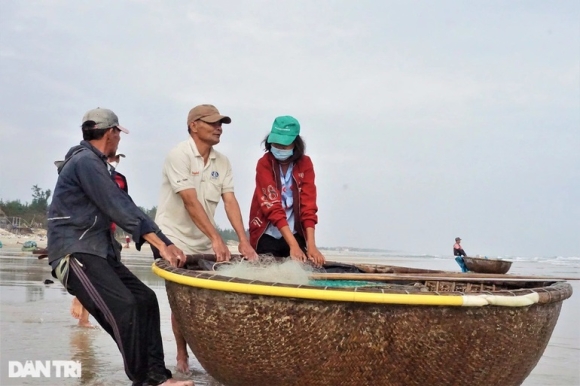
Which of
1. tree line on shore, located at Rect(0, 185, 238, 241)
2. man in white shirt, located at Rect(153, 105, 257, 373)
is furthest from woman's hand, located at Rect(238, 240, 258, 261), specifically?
tree line on shore, located at Rect(0, 185, 238, 241)

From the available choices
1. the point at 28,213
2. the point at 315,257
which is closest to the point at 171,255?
the point at 315,257

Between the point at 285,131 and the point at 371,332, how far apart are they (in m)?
1.85

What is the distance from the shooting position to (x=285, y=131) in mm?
4043

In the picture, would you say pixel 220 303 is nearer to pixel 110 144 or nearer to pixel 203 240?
pixel 110 144

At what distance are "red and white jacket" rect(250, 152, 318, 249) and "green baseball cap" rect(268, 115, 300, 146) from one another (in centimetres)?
18

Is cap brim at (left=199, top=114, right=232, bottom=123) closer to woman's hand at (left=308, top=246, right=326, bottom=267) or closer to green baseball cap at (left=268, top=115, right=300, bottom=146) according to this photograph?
green baseball cap at (left=268, top=115, right=300, bottom=146)

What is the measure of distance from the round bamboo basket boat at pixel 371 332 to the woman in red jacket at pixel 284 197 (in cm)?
141

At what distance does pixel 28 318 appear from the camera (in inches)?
229

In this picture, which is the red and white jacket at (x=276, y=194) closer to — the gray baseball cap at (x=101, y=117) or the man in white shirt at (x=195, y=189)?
the man in white shirt at (x=195, y=189)

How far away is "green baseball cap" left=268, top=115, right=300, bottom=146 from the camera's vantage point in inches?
159

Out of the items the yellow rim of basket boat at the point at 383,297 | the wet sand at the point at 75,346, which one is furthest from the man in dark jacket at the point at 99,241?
the yellow rim of basket boat at the point at 383,297

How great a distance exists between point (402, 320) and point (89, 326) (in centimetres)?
370

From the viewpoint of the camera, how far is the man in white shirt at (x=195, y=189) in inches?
153

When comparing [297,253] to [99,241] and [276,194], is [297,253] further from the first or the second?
[99,241]
